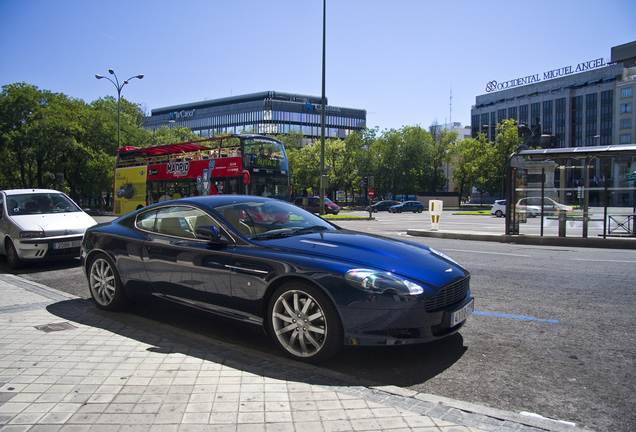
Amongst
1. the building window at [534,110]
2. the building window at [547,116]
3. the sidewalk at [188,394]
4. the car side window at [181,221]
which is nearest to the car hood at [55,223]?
the car side window at [181,221]

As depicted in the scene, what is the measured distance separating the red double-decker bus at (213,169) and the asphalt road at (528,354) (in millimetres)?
12507

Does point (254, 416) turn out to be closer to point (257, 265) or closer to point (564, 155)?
point (257, 265)

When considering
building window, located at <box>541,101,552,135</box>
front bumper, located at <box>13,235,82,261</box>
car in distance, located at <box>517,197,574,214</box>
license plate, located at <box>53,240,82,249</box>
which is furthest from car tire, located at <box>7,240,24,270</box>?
building window, located at <box>541,101,552,135</box>

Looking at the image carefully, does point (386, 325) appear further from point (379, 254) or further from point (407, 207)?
point (407, 207)

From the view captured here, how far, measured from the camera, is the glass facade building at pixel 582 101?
263 ft

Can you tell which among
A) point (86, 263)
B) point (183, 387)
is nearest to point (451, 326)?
point (183, 387)

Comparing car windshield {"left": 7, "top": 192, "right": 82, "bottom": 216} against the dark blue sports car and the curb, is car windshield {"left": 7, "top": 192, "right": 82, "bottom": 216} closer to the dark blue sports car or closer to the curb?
the dark blue sports car

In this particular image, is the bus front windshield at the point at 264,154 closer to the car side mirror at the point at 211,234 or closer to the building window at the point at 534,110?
the car side mirror at the point at 211,234

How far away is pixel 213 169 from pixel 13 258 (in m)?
11.3

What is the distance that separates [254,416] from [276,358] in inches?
41.2

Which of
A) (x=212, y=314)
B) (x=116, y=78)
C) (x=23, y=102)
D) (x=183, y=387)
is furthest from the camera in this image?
(x=23, y=102)

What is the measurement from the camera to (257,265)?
3.87 m

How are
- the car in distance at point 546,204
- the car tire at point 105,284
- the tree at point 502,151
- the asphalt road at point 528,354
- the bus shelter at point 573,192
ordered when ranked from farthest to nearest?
the tree at point 502,151, the car in distance at point 546,204, the bus shelter at point 573,192, the car tire at point 105,284, the asphalt road at point 528,354

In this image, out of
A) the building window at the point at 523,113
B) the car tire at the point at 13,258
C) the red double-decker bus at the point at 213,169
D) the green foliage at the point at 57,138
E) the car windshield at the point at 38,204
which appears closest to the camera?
the car tire at the point at 13,258
